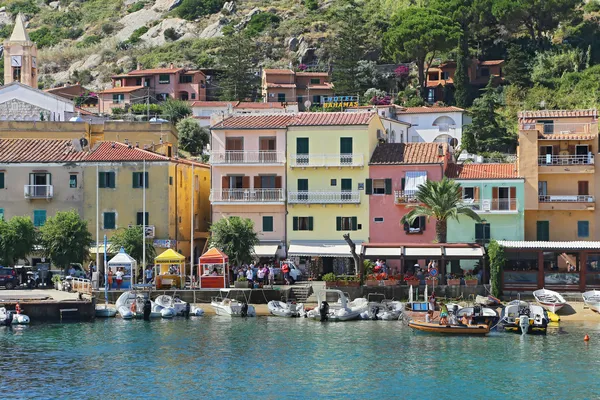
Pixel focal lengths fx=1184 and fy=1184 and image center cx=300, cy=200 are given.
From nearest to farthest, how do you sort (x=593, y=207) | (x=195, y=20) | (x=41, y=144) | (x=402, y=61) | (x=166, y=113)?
(x=593, y=207)
(x=41, y=144)
(x=166, y=113)
(x=402, y=61)
(x=195, y=20)

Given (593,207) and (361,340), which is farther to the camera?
(593,207)

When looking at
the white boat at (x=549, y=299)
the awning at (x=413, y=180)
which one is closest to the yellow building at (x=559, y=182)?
the awning at (x=413, y=180)

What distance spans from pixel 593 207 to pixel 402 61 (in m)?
61.4

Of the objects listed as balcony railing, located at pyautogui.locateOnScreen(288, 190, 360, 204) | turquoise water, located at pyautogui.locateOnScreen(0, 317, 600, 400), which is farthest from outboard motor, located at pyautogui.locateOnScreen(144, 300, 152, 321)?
balcony railing, located at pyautogui.locateOnScreen(288, 190, 360, 204)

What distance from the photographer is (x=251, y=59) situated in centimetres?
13688

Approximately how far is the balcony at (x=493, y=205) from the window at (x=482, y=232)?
86 cm

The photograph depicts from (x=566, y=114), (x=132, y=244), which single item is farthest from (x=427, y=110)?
(x=132, y=244)

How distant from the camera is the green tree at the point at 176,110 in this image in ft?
392

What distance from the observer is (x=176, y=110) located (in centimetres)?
12125

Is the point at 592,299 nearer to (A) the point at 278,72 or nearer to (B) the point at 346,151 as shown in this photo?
(B) the point at 346,151

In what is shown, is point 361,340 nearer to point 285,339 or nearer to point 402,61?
point 285,339

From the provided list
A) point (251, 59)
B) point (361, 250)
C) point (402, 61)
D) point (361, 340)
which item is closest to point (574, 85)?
point (402, 61)

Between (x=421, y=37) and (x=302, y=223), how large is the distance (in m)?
53.5

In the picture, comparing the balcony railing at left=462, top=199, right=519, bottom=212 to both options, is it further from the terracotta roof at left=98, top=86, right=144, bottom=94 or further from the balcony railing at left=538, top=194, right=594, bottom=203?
the terracotta roof at left=98, top=86, right=144, bottom=94
